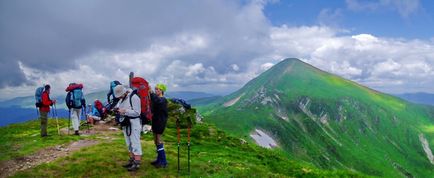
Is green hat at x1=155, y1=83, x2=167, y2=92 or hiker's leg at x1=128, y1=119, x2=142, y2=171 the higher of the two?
green hat at x1=155, y1=83, x2=167, y2=92

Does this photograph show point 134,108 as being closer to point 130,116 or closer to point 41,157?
point 130,116

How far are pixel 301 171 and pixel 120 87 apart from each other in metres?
13.9

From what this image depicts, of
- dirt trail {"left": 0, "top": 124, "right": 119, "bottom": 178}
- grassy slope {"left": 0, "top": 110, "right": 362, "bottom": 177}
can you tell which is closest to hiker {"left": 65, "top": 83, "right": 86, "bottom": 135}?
grassy slope {"left": 0, "top": 110, "right": 362, "bottom": 177}

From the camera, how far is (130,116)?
1853cm

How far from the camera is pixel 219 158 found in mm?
25484

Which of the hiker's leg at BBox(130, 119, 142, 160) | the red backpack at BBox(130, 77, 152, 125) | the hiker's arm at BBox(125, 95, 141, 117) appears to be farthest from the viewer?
the hiker's leg at BBox(130, 119, 142, 160)

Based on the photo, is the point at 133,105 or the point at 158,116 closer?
the point at 133,105

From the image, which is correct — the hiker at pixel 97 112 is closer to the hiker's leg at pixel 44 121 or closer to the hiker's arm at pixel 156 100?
the hiker's leg at pixel 44 121

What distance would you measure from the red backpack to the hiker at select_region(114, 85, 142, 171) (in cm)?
26

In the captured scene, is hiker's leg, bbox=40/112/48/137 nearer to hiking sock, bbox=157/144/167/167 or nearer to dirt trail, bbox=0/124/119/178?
dirt trail, bbox=0/124/119/178

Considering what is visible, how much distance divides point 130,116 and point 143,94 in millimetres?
1259

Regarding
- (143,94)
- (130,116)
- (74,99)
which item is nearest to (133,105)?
(130,116)

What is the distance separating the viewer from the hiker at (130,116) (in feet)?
60.5

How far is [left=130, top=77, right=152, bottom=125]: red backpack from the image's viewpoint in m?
18.5
